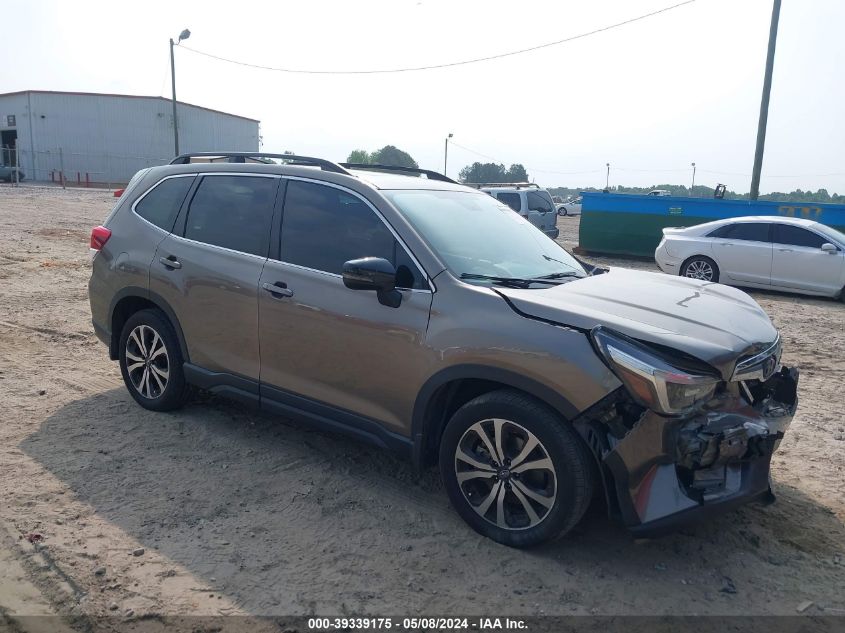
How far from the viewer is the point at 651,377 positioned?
3027mm

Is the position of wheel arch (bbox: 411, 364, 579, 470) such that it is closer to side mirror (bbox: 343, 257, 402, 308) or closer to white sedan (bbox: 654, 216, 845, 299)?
side mirror (bbox: 343, 257, 402, 308)

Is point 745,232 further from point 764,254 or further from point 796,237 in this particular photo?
point 796,237

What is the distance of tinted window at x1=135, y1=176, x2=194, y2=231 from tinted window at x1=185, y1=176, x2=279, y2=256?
6.7 inches

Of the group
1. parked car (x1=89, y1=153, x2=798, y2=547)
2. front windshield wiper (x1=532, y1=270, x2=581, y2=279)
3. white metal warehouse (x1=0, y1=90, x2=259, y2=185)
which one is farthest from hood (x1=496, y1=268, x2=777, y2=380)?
white metal warehouse (x1=0, y1=90, x2=259, y2=185)

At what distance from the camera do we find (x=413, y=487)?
414cm

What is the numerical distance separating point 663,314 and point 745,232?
1037cm

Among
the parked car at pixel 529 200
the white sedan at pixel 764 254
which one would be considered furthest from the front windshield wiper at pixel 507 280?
the parked car at pixel 529 200

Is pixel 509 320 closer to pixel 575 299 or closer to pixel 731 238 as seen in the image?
pixel 575 299

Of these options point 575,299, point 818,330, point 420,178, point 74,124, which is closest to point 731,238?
point 818,330

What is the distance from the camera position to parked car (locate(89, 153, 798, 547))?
3.13 meters

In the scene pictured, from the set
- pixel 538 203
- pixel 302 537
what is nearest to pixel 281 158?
pixel 302 537

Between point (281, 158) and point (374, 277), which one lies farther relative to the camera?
point (281, 158)

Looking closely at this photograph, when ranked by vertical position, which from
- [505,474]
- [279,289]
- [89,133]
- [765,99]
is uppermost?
[89,133]

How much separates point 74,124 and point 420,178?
54.4m
